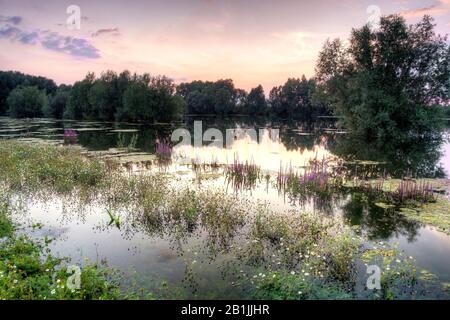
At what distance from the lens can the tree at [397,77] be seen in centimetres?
4553

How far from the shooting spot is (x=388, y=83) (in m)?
47.9

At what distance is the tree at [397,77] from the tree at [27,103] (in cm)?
10997

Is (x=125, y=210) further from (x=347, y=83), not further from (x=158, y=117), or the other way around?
(x=158, y=117)

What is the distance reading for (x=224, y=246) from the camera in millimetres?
11055

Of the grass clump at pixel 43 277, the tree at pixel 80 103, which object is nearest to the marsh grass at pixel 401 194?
the grass clump at pixel 43 277

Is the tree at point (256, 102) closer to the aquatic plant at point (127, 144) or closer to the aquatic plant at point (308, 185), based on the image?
the aquatic plant at point (127, 144)

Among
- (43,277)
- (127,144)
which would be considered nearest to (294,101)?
(127,144)

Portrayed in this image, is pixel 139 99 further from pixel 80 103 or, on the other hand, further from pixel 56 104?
pixel 56 104

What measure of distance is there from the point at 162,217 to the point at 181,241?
254 cm

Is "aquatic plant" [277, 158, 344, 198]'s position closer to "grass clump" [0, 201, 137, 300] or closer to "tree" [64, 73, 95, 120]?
"grass clump" [0, 201, 137, 300]

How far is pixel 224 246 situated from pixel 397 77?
47.2m

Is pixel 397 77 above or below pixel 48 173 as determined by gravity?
above

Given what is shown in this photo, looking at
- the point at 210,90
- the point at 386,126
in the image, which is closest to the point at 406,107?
the point at 386,126
